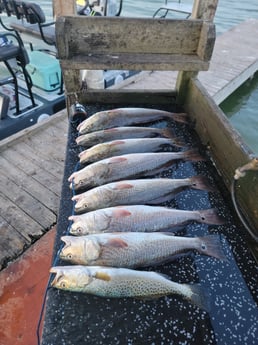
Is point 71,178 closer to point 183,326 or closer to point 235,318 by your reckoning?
point 183,326

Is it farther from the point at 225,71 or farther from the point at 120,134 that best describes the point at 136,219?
the point at 225,71

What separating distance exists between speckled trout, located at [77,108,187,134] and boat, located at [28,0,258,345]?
160 mm

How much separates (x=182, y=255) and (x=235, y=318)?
0.47 metres

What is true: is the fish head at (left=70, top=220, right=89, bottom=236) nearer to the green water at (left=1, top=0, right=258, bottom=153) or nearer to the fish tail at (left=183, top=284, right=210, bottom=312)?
the fish tail at (left=183, top=284, right=210, bottom=312)

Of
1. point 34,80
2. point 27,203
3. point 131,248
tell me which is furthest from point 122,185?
point 34,80

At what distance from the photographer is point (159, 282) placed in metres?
1.67

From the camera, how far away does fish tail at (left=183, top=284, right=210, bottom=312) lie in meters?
1.63

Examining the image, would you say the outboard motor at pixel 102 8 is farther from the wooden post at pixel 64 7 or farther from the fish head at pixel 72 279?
the fish head at pixel 72 279

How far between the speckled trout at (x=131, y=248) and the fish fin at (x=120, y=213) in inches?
6.2

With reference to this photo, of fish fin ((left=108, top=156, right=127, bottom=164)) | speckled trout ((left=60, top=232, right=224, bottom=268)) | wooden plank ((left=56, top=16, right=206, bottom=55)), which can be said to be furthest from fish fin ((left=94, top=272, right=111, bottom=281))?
wooden plank ((left=56, top=16, right=206, bottom=55))

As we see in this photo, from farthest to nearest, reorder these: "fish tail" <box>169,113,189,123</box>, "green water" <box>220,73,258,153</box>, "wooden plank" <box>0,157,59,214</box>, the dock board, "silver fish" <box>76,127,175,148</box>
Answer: "green water" <box>220,73,258,153</box> < "wooden plank" <box>0,157,59,214</box> < the dock board < "fish tail" <box>169,113,189,123</box> < "silver fish" <box>76,127,175,148</box>

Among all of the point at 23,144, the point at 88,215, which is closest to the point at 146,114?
the point at 88,215

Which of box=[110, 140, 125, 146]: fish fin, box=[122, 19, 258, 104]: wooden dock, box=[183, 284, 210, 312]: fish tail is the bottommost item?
box=[122, 19, 258, 104]: wooden dock

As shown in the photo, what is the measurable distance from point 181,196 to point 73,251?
1.02 meters
